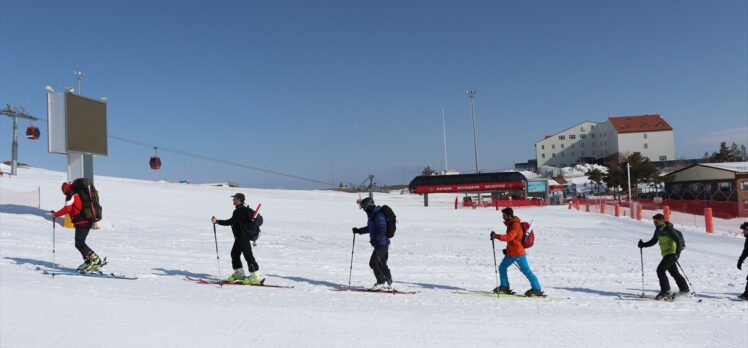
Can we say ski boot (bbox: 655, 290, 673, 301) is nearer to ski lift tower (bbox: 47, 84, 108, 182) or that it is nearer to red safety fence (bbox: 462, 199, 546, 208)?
ski lift tower (bbox: 47, 84, 108, 182)

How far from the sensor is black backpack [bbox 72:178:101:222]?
8.97m

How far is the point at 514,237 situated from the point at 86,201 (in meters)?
7.19

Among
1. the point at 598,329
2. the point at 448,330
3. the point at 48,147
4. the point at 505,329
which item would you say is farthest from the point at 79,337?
the point at 48,147

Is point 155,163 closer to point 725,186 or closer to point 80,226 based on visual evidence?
point 80,226

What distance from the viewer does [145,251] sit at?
12.9 metres

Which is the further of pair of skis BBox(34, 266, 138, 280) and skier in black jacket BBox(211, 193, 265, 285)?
pair of skis BBox(34, 266, 138, 280)

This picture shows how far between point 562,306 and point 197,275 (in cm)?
635

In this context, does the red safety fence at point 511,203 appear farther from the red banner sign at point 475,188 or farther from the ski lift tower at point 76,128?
the ski lift tower at point 76,128

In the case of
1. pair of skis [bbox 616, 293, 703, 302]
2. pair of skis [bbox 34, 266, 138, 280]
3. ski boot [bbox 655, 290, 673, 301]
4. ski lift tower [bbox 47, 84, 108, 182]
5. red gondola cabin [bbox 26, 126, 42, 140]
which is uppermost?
red gondola cabin [bbox 26, 126, 42, 140]

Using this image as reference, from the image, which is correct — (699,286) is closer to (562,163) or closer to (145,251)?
(145,251)

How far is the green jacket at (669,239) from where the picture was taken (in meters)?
8.59

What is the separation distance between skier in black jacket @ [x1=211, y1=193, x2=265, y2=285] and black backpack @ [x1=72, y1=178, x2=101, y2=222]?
2.26m

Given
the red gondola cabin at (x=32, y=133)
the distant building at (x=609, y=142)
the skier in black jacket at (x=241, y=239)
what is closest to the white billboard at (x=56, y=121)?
the skier in black jacket at (x=241, y=239)

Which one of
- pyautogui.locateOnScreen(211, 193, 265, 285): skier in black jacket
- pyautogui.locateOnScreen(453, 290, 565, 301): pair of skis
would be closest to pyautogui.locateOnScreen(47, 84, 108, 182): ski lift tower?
pyautogui.locateOnScreen(211, 193, 265, 285): skier in black jacket
